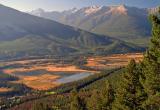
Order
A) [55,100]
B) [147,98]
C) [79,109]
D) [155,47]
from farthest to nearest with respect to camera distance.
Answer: [55,100]
[79,109]
[147,98]
[155,47]

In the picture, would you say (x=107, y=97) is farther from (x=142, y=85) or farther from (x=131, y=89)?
(x=142, y=85)

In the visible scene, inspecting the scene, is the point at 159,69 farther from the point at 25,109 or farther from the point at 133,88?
the point at 25,109

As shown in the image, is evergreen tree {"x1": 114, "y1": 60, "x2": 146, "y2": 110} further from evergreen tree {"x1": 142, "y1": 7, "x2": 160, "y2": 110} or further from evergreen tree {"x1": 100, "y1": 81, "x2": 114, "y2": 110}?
Result: evergreen tree {"x1": 100, "y1": 81, "x2": 114, "y2": 110}

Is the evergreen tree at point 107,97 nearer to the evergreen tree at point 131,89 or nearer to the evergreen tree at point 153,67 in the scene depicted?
the evergreen tree at point 131,89

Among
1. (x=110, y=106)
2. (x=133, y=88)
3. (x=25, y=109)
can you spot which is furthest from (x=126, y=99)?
(x=25, y=109)

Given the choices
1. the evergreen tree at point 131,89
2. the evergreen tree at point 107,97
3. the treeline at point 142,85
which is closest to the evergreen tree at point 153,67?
the treeline at point 142,85

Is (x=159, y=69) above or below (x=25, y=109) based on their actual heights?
above

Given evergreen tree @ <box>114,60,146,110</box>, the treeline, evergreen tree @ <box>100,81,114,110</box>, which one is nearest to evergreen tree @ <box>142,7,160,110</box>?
the treeline

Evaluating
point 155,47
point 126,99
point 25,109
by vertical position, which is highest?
point 155,47
